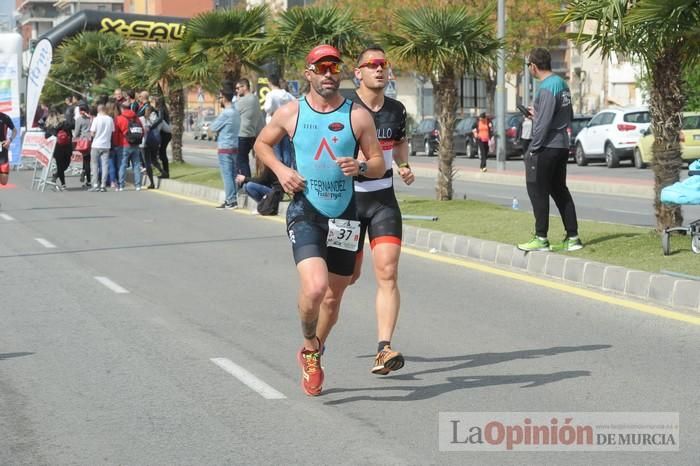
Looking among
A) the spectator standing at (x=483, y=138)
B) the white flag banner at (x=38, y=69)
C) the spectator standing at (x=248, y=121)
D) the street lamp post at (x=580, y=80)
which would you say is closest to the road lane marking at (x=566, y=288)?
the spectator standing at (x=248, y=121)

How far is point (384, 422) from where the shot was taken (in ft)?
23.5

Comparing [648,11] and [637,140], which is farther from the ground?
[648,11]

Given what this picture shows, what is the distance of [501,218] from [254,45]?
11.7m

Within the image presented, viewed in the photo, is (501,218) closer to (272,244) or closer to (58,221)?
(272,244)

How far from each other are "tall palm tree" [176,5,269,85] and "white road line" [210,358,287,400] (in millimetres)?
19809

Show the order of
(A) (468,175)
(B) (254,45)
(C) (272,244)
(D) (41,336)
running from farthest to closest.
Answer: (A) (468,175), (B) (254,45), (C) (272,244), (D) (41,336)

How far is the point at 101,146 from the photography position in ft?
94.2

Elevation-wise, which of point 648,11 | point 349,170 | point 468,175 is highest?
point 648,11

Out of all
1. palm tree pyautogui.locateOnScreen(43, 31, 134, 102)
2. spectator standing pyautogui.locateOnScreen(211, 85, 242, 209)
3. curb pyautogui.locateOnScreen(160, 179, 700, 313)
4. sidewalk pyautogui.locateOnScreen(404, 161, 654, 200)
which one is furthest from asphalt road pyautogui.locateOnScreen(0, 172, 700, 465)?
palm tree pyautogui.locateOnScreen(43, 31, 134, 102)

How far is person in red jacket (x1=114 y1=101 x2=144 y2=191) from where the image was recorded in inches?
1136

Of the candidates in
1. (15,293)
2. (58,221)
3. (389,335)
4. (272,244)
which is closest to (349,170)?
(389,335)

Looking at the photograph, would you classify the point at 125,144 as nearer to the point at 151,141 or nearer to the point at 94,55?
the point at 151,141

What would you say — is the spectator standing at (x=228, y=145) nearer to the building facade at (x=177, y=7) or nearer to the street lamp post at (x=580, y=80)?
the street lamp post at (x=580, y=80)

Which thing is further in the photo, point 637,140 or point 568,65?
point 568,65
